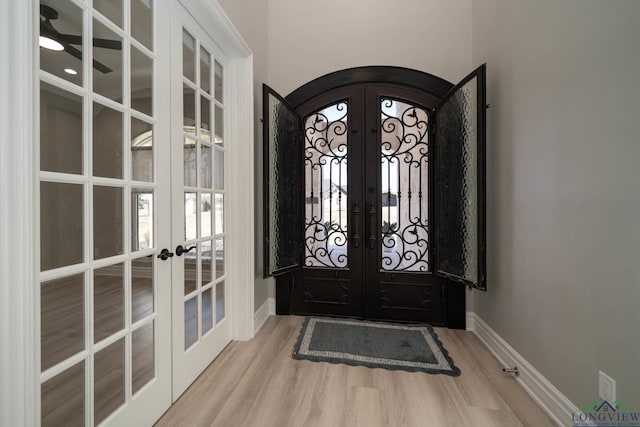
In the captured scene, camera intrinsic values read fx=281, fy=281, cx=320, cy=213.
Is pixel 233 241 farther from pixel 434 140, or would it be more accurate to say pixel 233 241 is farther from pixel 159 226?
pixel 434 140

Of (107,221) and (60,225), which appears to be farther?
(107,221)

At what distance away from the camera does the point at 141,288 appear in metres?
1.42

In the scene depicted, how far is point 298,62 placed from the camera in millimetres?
2920

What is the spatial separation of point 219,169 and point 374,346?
188 centimetres

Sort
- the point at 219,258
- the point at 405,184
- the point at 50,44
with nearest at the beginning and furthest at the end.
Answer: the point at 50,44 → the point at 219,258 → the point at 405,184

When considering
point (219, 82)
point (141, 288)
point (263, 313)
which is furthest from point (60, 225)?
point (263, 313)

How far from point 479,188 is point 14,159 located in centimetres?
240

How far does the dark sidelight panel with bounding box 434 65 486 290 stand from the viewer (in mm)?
2047

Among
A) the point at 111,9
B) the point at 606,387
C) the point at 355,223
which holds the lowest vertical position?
the point at 606,387

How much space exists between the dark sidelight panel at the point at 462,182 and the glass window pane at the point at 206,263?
6.39ft

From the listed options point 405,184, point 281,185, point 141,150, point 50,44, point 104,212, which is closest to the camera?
point 50,44

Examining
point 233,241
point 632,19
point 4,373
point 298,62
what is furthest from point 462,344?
point 298,62

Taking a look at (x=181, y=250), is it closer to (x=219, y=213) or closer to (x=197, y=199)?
(x=197, y=199)

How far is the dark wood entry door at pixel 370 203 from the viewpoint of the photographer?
2.74 metres
